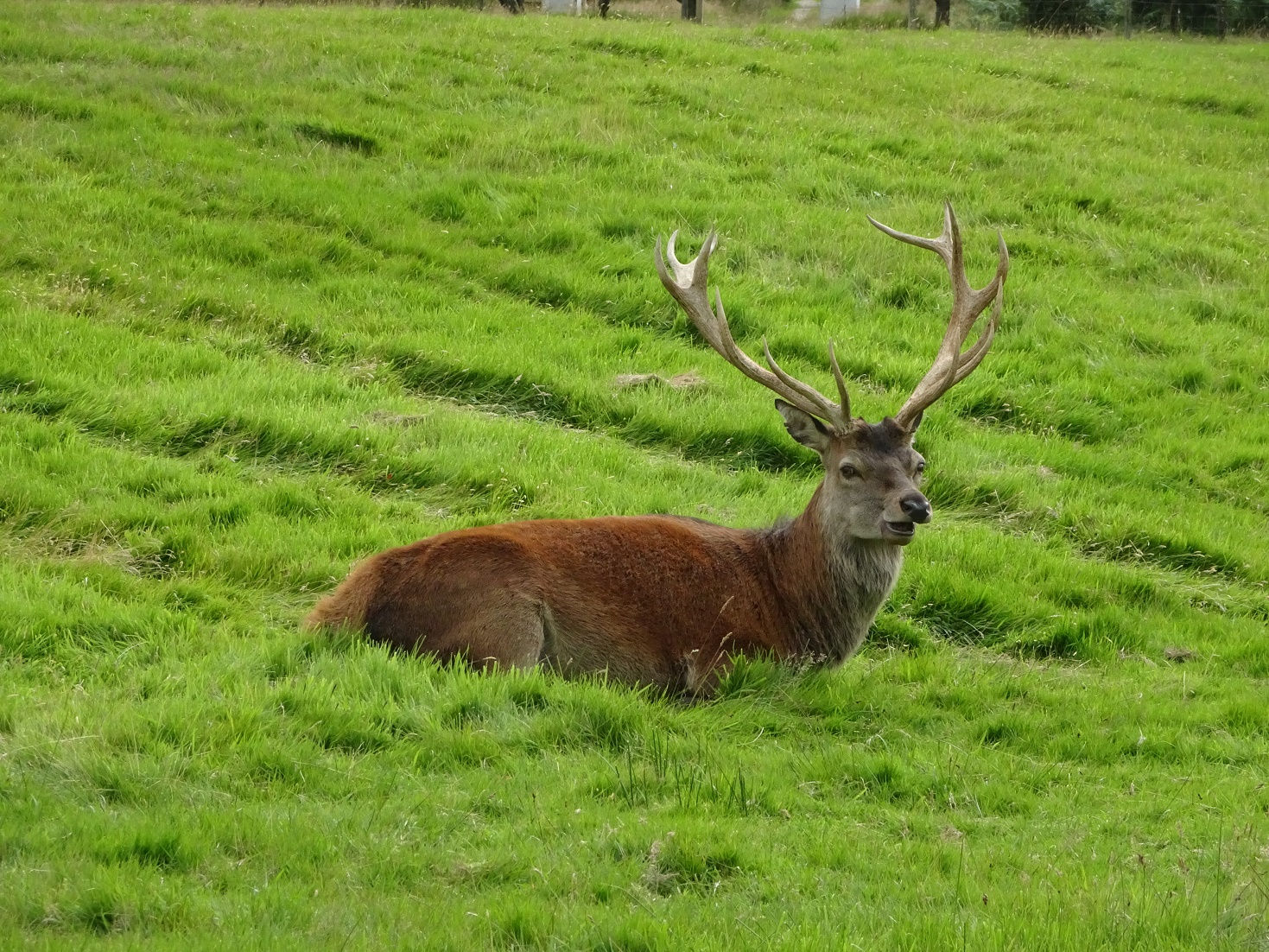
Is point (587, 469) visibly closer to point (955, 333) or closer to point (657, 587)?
point (657, 587)

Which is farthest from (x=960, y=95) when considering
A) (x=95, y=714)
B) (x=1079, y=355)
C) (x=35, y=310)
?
(x=95, y=714)

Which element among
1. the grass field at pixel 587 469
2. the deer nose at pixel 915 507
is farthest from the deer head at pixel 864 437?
the grass field at pixel 587 469

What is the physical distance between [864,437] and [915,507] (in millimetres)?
545

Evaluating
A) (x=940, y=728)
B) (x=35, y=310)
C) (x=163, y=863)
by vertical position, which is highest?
(x=35, y=310)

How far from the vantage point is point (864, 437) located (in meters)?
7.68

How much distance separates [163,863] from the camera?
4555mm

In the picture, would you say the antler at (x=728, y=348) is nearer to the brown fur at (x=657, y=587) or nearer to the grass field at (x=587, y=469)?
the brown fur at (x=657, y=587)

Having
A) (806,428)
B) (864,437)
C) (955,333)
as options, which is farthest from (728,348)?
(955,333)

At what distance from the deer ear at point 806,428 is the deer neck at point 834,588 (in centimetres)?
37

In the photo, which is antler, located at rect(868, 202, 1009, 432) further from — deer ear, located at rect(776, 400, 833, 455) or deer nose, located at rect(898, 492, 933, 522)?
deer nose, located at rect(898, 492, 933, 522)

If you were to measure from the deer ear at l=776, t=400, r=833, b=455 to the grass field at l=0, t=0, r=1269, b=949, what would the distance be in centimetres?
122

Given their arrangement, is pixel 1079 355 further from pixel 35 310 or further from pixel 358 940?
pixel 358 940

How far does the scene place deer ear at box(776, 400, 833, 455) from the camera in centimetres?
785

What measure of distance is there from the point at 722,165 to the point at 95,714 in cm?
1188
